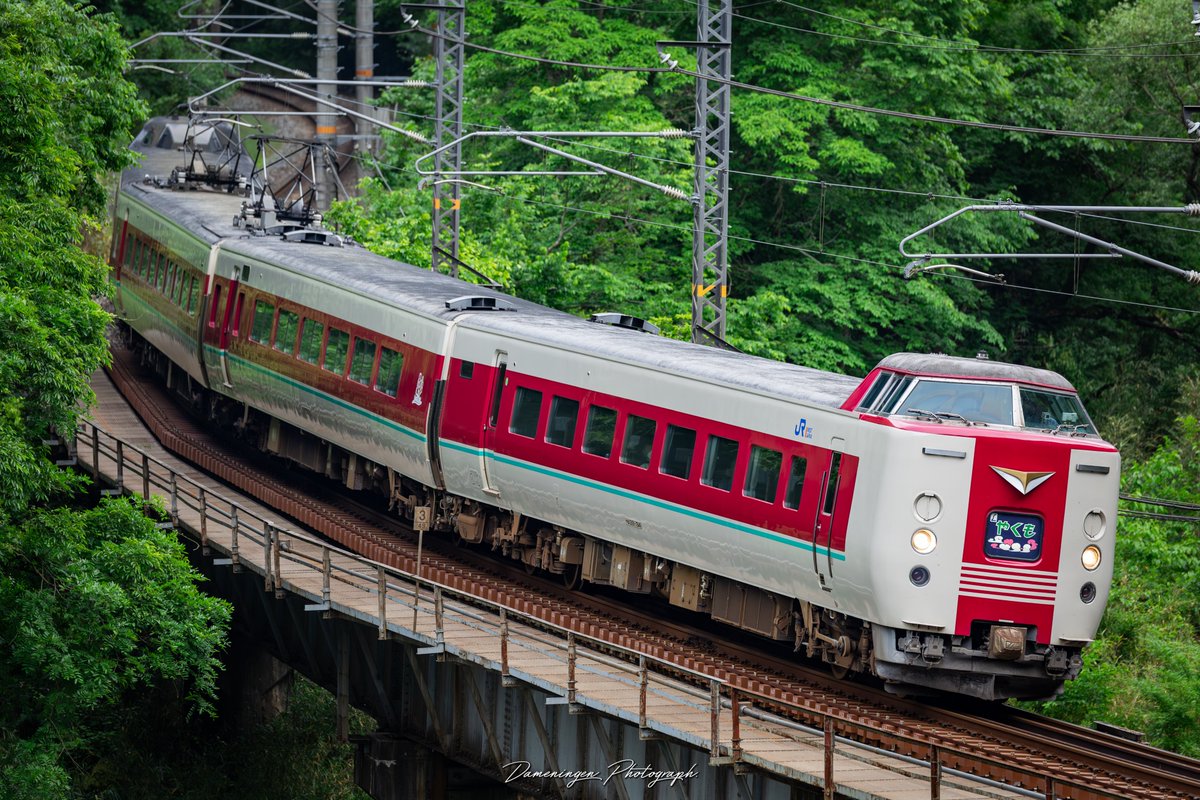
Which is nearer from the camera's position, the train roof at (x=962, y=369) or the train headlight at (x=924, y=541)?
the train headlight at (x=924, y=541)

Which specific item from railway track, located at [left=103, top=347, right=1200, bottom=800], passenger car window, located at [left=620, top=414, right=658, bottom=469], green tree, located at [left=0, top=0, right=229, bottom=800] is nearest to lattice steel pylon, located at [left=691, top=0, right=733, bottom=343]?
passenger car window, located at [left=620, top=414, right=658, bottom=469]

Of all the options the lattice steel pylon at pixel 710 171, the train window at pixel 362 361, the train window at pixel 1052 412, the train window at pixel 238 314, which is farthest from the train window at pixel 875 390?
the train window at pixel 238 314

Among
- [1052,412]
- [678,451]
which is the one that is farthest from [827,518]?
[678,451]

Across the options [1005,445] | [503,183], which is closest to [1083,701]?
[1005,445]

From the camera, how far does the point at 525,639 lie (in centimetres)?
1838

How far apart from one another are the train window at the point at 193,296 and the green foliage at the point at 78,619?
9.85m

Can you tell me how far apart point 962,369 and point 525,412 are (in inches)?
257

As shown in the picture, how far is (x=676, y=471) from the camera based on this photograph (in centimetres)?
1884

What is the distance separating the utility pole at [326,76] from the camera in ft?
154

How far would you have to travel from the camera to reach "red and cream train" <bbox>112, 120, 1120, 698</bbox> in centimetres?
1577

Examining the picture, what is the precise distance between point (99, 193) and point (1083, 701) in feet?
50.9

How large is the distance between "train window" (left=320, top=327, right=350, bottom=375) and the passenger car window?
7128 mm

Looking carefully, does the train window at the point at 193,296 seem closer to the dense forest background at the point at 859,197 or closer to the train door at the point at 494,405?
the dense forest background at the point at 859,197

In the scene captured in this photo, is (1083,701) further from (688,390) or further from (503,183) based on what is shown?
(503,183)
